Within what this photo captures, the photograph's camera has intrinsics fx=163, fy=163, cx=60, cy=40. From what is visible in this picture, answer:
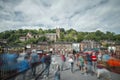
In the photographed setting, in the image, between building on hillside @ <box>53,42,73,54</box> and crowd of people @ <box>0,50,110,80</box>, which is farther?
building on hillside @ <box>53,42,73,54</box>

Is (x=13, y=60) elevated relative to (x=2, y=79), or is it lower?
elevated

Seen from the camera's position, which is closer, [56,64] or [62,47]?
[56,64]

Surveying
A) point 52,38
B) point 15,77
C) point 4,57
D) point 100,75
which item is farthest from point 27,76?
point 52,38

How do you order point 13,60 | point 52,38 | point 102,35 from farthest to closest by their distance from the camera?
point 102,35
point 52,38
point 13,60

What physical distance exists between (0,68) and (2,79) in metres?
0.74

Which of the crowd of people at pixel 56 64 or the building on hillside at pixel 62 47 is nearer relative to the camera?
the crowd of people at pixel 56 64

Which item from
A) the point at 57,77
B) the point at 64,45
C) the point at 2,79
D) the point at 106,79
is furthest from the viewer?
the point at 64,45

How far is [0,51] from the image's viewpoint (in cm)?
1124

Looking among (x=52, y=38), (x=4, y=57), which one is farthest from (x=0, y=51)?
(x=52, y=38)

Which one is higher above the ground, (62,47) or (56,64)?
(56,64)

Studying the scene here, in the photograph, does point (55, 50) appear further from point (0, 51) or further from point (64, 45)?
point (0, 51)

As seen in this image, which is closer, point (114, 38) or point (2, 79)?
point (2, 79)

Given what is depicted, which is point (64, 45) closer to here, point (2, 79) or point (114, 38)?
point (114, 38)

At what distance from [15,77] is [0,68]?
1646 millimetres
